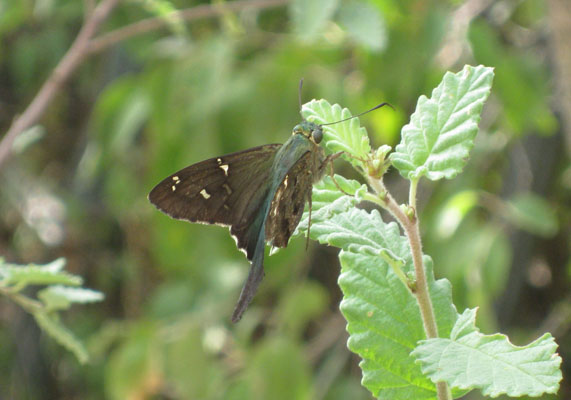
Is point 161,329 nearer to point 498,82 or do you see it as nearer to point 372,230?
point 498,82

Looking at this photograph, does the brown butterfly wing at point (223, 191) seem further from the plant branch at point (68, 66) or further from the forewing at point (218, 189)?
the plant branch at point (68, 66)

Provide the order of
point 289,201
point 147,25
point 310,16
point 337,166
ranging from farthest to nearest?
point 337,166 < point 310,16 < point 147,25 < point 289,201

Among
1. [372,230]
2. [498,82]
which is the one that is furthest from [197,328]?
[372,230]

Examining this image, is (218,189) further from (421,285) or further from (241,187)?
(421,285)

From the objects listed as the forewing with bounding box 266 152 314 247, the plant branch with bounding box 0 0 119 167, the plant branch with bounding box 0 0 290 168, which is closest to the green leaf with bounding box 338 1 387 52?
the plant branch with bounding box 0 0 290 168

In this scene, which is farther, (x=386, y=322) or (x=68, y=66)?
(x=68, y=66)

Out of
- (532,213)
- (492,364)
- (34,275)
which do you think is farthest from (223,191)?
(532,213)
